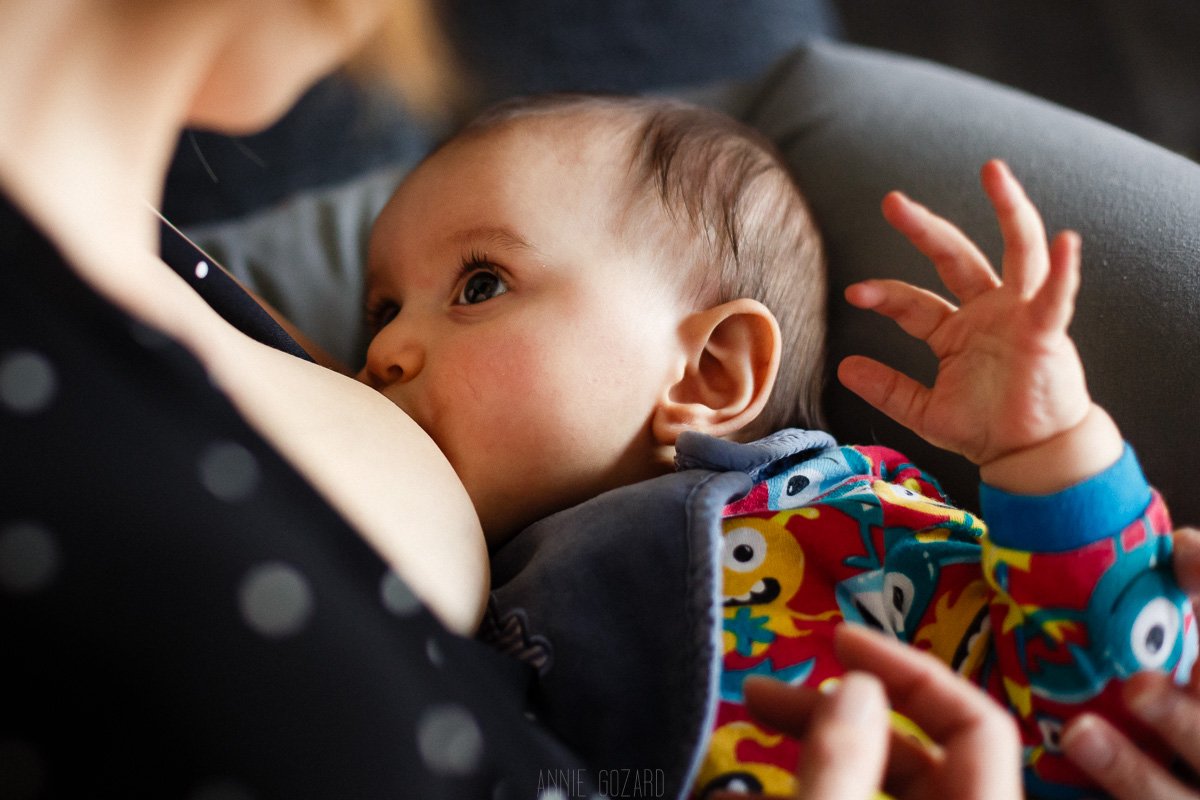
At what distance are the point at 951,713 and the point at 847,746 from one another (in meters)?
0.09

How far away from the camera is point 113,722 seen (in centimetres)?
39

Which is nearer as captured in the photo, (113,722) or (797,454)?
(113,722)

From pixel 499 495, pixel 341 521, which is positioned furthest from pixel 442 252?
pixel 341 521

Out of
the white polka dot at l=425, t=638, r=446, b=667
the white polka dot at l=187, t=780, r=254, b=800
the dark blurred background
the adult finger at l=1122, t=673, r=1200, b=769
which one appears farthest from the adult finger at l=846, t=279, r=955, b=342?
the dark blurred background

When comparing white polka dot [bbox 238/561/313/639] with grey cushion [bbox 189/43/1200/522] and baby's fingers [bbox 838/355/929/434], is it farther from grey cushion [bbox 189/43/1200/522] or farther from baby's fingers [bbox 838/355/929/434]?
grey cushion [bbox 189/43/1200/522]

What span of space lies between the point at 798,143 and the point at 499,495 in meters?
0.65

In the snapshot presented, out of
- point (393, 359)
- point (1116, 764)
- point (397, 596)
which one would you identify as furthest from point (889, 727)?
point (393, 359)

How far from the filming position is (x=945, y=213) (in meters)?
0.95

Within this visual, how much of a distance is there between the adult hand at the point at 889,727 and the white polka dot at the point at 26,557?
33cm

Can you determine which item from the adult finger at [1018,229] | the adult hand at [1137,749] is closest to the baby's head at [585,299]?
the adult finger at [1018,229]

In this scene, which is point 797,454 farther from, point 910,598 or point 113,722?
point 113,722

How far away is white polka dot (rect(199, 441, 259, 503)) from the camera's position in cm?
41

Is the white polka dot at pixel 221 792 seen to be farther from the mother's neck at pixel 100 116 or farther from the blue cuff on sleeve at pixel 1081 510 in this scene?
the blue cuff on sleeve at pixel 1081 510

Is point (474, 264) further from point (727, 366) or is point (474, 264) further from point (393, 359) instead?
point (727, 366)
